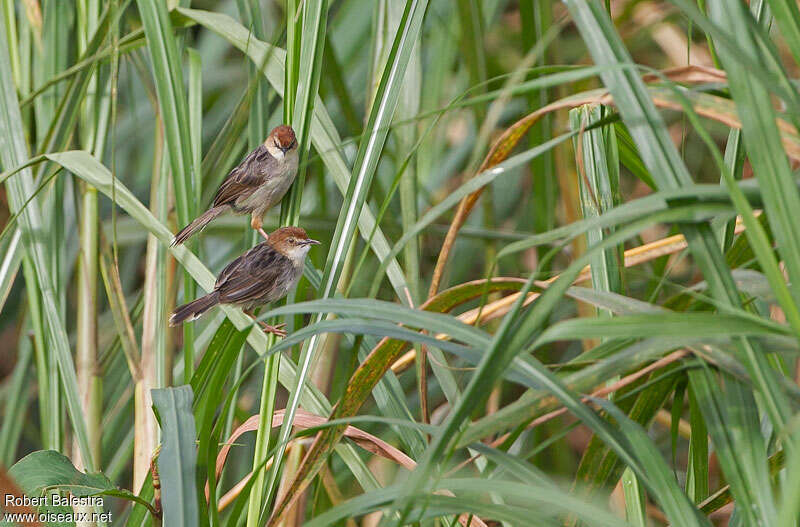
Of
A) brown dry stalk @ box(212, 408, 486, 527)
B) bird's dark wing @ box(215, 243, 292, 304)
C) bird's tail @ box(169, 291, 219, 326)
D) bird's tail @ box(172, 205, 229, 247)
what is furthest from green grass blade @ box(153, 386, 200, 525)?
bird's dark wing @ box(215, 243, 292, 304)

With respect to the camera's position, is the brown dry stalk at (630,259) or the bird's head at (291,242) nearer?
the brown dry stalk at (630,259)

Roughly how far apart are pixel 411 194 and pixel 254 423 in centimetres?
61

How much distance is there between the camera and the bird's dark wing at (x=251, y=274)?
6.88 ft

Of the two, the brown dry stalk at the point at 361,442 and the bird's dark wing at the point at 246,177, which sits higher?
the bird's dark wing at the point at 246,177

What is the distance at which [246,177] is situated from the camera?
2322 millimetres

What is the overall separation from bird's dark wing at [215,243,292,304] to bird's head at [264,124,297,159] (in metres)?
0.24

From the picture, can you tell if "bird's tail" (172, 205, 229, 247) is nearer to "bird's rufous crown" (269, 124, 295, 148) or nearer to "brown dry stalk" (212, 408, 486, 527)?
"bird's rufous crown" (269, 124, 295, 148)

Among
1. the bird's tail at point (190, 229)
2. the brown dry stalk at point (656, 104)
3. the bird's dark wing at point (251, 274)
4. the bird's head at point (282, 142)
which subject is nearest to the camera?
the brown dry stalk at point (656, 104)

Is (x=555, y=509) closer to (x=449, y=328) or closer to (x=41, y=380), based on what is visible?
(x=449, y=328)

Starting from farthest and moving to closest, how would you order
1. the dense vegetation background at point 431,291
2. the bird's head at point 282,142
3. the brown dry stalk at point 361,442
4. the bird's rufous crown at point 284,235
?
the bird's rufous crown at point 284,235
the bird's head at point 282,142
the brown dry stalk at point 361,442
the dense vegetation background at point 431,291

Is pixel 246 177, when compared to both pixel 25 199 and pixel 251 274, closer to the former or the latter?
pixel 251 274

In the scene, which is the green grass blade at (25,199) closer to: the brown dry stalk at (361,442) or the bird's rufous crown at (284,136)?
the brown dry stalk at (361,442)

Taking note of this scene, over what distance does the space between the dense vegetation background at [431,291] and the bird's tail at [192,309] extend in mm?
78

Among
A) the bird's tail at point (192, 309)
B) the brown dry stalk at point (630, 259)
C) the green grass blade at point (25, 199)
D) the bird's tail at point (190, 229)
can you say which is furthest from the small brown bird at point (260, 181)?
the brown dry stalk at point (630, 259)
